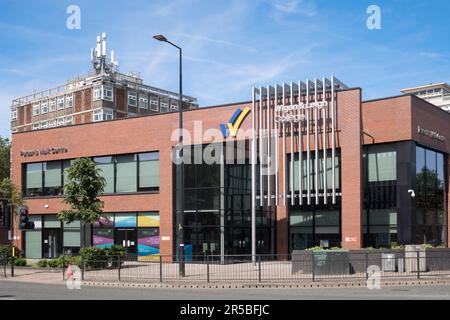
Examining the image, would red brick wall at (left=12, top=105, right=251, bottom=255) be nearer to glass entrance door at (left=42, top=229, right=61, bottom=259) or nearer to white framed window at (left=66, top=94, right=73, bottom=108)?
glass entrance door at (left=42, top=229, right=61, bottom=259)

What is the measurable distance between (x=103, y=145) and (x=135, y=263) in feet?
49.3

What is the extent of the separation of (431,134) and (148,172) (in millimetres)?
18120

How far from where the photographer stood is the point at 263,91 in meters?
36.3

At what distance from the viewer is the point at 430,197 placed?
37438 mm

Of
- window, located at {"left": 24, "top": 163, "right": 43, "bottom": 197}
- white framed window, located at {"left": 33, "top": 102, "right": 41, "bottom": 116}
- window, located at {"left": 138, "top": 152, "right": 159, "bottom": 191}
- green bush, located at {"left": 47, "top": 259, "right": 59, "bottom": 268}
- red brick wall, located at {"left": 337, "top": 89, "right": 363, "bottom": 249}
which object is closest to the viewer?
red brick wall, located at {"left": 337, "top": 89, "right": 363, "bottom": 249}

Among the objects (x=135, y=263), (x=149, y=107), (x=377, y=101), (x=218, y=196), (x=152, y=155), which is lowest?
(x=135, y=263)

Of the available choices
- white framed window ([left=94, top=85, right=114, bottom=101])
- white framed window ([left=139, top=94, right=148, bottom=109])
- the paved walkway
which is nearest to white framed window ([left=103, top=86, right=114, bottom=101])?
white framed window ([left=94, top=85, right=114, bottom=101])

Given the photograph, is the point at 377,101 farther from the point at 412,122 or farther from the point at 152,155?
the point at 152,155

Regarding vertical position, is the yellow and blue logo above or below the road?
above

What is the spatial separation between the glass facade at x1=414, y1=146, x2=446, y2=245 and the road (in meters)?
14.8

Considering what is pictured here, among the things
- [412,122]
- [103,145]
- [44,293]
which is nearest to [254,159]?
[412,122]

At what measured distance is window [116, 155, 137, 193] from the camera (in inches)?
1640

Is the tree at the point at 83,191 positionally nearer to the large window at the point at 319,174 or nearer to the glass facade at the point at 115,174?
the glass facade at the point at 115,174
